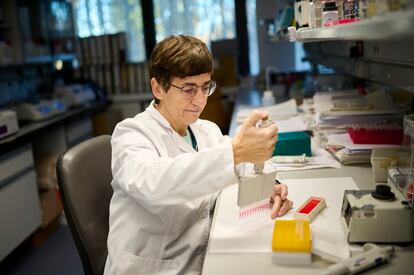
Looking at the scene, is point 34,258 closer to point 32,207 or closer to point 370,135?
point 32,207

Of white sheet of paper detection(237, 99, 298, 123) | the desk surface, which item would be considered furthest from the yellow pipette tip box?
white sheet of paper detection(237, 99, 298, 123)

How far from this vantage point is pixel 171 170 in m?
1.00

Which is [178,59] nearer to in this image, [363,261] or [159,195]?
[159,195]

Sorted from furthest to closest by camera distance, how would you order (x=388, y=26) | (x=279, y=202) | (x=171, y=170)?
(x=279, y=202), (x=171, y=170), (x=388, y=26)

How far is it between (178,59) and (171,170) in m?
0.35

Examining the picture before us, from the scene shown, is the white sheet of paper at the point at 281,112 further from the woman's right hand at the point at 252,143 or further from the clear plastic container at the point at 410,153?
the woman's right hand at the point at 252,143

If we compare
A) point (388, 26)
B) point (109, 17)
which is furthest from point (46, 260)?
point (109, 17)

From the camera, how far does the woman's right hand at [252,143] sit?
1.02 m

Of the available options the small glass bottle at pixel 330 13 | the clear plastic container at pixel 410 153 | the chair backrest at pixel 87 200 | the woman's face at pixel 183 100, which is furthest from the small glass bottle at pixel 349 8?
the chair backrest at pixel 87 200

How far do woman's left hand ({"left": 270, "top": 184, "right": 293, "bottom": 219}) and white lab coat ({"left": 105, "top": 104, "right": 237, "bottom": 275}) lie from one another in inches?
7.6

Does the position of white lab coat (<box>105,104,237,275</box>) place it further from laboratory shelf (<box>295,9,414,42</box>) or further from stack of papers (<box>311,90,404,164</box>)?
stack of papers (<box>311,90,404,164</box>)

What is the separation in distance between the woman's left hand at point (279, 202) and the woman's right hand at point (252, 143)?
18cm

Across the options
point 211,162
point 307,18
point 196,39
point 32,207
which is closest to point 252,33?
point 32,207

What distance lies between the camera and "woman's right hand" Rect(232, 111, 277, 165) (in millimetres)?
1022
